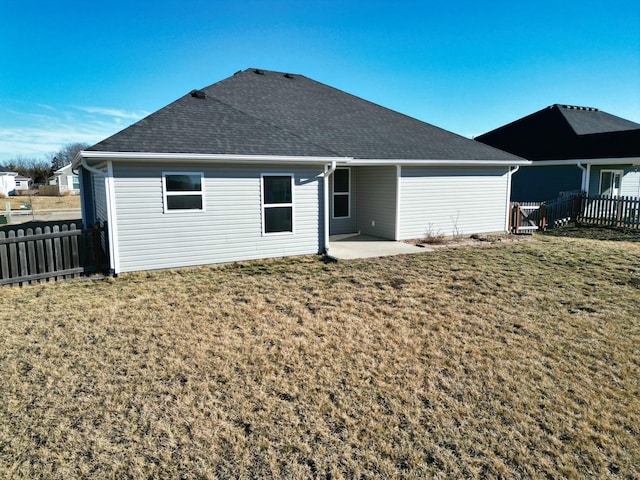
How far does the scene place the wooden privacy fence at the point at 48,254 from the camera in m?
8.20

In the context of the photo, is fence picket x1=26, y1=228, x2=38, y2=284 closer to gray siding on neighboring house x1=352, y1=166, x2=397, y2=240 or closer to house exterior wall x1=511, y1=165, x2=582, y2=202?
gray siding on neighboring house x1=352, y1=166, x2=397, y2=240

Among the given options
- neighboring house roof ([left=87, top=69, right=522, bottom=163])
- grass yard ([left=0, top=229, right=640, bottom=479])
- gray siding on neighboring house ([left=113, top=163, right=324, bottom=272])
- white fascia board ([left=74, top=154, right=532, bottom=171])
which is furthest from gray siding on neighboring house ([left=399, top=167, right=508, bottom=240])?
grass yard ([left=0, top=229, right=640, bottom=479])

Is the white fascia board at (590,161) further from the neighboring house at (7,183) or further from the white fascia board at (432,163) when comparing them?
the neighboring house at (7,183)

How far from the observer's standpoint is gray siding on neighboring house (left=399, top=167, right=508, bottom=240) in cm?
1312

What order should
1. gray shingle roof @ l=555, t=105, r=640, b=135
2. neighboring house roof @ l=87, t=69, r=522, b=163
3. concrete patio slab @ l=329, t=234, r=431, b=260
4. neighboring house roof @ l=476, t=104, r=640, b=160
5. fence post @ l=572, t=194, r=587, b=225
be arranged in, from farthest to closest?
1. gray shingle roof @ l=555, t=105, r=640, b=135
2. neighboring house roof @ l=476, t=104, r=640, b=160
3. fence post @ l=572, t=194, r=587, b=225
4. concrete patio slab @ l=329, t=234, r=431, b=260
5. neighboring house roof @ l=87, t=69, r=522, b=163

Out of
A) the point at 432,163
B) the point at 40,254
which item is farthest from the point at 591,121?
the point at 40,254

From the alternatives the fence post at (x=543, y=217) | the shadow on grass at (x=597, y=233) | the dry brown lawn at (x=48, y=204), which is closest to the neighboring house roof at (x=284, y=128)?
the fence post at (x=543, y=217)

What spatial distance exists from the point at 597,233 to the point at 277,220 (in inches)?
484

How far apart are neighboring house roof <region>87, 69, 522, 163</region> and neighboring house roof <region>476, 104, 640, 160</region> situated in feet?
22.7

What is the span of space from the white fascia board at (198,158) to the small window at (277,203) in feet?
1.76

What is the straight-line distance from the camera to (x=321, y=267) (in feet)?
32.2

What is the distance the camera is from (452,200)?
1388 centimetres

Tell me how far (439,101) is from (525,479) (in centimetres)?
2641

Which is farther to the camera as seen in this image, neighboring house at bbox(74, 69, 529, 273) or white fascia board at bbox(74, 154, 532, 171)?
neighboring house at bbox(74, 69, 529, 273)
